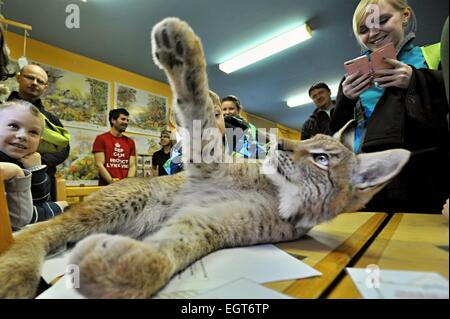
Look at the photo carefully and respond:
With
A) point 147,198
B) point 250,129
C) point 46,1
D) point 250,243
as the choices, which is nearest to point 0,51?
point 46,1

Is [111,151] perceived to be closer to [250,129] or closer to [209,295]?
[250,129]

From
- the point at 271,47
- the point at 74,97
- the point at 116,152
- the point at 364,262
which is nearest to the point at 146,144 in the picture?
the point at 116,152

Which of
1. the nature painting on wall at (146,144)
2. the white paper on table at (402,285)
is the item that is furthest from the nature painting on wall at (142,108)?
the white paper on table at (402,285)

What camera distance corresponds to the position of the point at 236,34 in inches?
35.6

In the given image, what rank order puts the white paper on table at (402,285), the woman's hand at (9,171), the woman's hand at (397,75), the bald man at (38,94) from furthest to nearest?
1. the bald man at (38,94)
2. the woman's hand at (9,171)
3. the woman's hand at (397,75)
4. the white paper on table at (402,285)

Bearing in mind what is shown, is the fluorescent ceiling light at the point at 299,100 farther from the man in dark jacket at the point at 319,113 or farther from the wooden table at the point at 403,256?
the wooden table at the point at 403,256

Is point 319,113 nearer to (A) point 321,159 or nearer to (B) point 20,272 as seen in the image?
(A) point 321,159

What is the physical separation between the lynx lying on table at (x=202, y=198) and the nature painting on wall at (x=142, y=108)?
0.20 m

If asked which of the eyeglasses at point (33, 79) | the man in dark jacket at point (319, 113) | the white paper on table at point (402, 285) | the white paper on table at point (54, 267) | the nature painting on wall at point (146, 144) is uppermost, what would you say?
the eyeglasses at point (33, 79)

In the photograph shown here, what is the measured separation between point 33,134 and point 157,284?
815 mm

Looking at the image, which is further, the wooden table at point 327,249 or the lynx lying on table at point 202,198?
the lynx lying on table at point 202,198

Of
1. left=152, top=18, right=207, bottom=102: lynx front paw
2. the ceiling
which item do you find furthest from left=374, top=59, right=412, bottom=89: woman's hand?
left=152, top=18, right=207, bottom=102: lynx front paw

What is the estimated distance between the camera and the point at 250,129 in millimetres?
961

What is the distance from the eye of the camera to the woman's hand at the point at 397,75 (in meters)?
0.55
